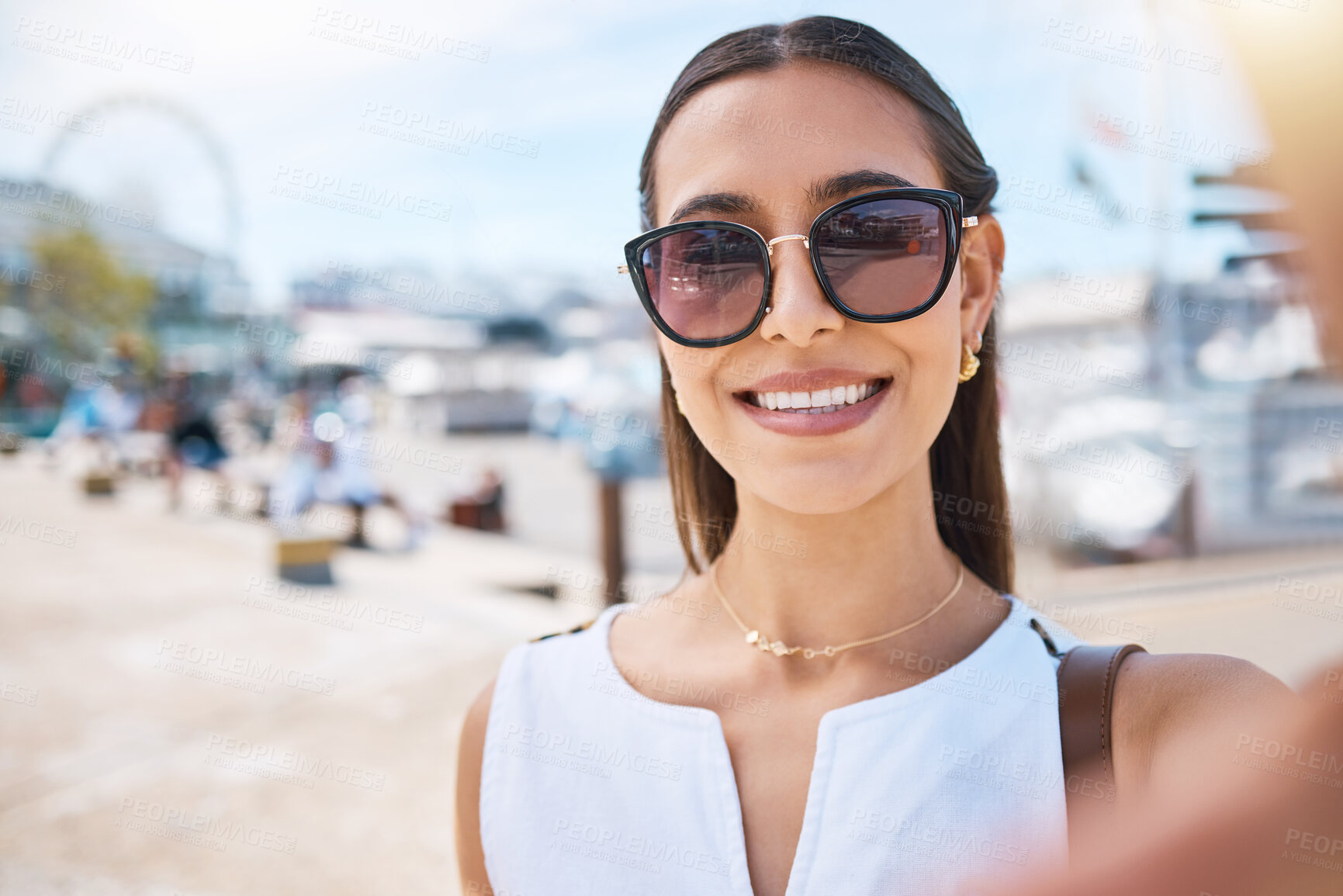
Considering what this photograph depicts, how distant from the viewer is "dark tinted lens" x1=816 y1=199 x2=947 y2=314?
3.91 feet

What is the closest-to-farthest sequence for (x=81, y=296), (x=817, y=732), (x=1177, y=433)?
(x=817, y=732), (x=1177, y=433), (x=81, y=296)

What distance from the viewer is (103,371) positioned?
16391 millimetres

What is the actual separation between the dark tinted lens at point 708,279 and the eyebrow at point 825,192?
35 millimetres

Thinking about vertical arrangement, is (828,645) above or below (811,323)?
below

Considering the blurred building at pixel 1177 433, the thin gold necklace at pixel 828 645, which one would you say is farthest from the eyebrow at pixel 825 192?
the blurred building at pixel 1177 433

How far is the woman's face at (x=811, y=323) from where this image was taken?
1213mm

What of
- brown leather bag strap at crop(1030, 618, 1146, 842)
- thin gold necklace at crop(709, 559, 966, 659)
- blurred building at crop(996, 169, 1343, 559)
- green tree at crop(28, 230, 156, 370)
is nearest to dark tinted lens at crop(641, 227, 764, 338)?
thin gold necklace at crop(709, 559, 966, 659)

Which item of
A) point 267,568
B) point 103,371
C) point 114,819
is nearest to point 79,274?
point 103,371

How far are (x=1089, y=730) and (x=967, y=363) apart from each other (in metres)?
0.55

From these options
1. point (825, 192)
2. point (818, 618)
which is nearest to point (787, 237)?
point (825, 192)

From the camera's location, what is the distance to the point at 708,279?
1265mm

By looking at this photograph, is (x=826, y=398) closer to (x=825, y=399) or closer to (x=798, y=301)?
(x=825, y=399)

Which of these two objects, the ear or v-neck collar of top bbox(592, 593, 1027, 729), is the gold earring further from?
v-neck collar of top bbox(592, 593, 1027, 729)

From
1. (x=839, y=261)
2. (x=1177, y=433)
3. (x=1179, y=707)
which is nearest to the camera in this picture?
(x=1179, y=707)
